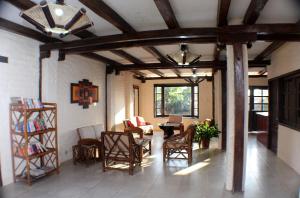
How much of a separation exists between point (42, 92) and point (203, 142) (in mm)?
4448

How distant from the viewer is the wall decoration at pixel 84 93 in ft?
17.4

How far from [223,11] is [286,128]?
350 centimetres

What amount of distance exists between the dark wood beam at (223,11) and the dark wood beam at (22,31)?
3050mm

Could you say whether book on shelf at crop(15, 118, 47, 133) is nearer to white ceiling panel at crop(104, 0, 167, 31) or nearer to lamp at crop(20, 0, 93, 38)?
lamp at crop(20, 0, 93, 38)

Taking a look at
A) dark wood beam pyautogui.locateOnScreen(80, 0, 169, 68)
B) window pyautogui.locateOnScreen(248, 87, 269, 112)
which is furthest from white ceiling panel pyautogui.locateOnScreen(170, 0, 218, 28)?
window pyautogui.locateOnScreen(248, 87, 269, 112)

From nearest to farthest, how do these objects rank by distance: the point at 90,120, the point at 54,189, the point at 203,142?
the point at 54,189 < the point at 90,120 < the point at 203,142

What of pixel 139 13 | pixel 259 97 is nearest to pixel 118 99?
pixel 139 13

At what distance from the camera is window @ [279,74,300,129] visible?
15.1ft

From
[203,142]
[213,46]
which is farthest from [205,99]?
[213,46]

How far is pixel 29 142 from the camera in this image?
377cm

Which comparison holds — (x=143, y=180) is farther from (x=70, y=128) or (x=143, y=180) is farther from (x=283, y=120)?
(x=283, y=120)

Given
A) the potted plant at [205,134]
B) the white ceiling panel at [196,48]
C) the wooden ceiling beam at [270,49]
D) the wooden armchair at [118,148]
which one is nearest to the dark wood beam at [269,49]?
the wooden ceiling beam at [270,49]

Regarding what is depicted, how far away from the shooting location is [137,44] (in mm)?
3953

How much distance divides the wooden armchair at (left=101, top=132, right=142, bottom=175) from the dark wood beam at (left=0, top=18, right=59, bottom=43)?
6.94 feet
